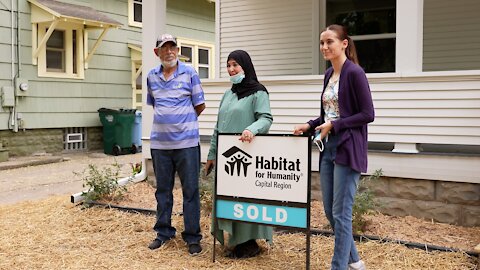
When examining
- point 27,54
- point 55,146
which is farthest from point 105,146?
point 27,54

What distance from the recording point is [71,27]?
1169cm

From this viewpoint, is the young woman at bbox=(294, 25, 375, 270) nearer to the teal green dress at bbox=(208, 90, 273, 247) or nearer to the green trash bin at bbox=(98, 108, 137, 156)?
the teal green dress at bbox=(208, 90, 273, 247)

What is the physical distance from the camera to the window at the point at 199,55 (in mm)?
14797

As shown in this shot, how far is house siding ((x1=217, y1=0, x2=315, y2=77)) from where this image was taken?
351 inches

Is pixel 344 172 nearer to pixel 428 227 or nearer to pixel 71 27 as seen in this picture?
pixel 428 227

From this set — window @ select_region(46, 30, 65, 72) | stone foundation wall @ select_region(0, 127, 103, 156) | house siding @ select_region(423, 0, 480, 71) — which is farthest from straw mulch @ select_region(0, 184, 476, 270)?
window @ select_region(46, 30, 65, 72)

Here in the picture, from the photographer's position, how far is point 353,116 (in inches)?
131

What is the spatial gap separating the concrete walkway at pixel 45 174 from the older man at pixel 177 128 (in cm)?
271

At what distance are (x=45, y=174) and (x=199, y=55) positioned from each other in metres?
7.13

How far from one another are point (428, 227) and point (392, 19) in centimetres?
447

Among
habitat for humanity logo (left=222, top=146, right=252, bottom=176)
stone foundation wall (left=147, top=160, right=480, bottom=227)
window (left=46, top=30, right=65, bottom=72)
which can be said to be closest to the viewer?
habitat for humanity logo (left=222, top=146, right=252, bottom=176)

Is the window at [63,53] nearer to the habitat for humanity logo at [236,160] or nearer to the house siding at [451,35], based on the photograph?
the house siding at [451,35]

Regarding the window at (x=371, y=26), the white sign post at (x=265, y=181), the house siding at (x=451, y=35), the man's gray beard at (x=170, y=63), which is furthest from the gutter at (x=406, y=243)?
the window at (x=371, y=26)

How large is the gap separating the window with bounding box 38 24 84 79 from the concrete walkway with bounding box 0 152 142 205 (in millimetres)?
1807
